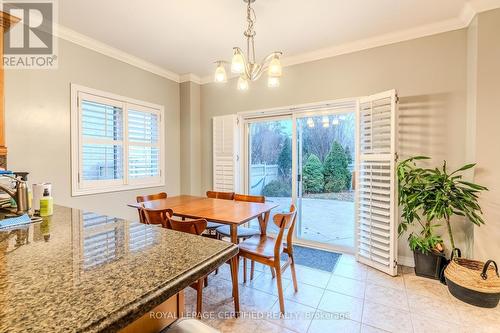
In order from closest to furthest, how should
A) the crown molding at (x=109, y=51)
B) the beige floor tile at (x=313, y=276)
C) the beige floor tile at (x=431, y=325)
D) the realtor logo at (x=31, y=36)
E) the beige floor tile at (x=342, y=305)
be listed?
the beige floor tile at (x=431, y=325)
the beige floor tile at (x=342, y=305)
the realtor logo at (x=31, y=36)
the beige floor tile at (x=313, y=276)
the crown molding at (x=109, y=51)

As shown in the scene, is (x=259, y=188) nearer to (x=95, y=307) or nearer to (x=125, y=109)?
(x=125, y=109)

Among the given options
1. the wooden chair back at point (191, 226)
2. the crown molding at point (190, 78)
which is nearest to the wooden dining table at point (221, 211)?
the wooden chair back at point (191, 226)

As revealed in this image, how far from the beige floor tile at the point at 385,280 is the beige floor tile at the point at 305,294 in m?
0.62

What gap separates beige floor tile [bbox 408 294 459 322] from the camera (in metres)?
1.93

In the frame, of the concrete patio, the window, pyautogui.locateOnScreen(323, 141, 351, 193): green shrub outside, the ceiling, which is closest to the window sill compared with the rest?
the window

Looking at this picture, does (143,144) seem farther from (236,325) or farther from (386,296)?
(386,296)

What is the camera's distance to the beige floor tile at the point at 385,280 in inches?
94.6

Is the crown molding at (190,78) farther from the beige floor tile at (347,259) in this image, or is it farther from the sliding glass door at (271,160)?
the beige floor tile at (347,259)

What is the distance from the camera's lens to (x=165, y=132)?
3979 mm

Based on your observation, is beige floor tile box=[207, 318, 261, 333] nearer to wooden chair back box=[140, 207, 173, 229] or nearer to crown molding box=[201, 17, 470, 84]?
wooden chair back box=[140, 207, 173, 229]

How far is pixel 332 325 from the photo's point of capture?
6.08ft

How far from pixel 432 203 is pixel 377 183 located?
0.53 meters

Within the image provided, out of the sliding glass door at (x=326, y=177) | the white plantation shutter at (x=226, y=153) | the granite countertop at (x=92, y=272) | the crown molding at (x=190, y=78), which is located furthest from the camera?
the crown molding at (x=190, y=78)

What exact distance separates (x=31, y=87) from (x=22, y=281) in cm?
274
